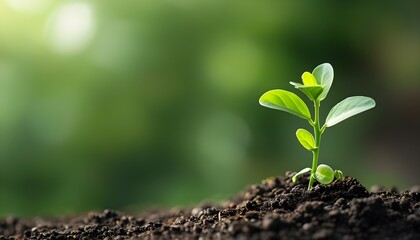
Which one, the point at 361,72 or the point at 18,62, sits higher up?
the point at 18,62

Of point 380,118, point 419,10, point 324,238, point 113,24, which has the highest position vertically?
point 113,24

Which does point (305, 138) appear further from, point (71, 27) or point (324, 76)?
point (71, 27)

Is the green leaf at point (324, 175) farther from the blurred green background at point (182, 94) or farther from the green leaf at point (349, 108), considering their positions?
the blurred green background at point (182, 94)

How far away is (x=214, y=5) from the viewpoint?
13.6 ft

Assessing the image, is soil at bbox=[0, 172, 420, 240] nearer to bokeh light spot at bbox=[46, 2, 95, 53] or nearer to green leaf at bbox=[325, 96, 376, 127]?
green leaf at bbox=[325, 96, 376, 127]

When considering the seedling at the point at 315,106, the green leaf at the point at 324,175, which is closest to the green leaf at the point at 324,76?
the seedling at the point at 315,106

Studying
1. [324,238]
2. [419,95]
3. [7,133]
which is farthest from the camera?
[419,95]

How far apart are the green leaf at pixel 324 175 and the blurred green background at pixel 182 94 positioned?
2659 millimetres

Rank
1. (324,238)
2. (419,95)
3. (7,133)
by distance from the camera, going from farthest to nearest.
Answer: (419,95) < (7,133) < (324,238)

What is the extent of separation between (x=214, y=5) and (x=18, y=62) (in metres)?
1.34

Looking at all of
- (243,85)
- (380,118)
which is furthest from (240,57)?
(380,118)

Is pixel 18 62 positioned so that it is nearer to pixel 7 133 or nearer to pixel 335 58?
pixel 7 133

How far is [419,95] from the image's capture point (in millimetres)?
4172

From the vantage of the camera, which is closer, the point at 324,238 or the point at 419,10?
the point at 324,238
